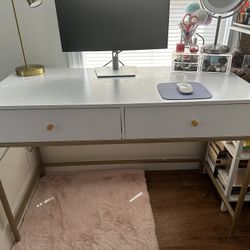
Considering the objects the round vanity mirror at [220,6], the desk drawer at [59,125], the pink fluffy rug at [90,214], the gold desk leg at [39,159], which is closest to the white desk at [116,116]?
the desk drawer at [59,125]

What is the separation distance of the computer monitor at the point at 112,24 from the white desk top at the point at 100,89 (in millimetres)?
164

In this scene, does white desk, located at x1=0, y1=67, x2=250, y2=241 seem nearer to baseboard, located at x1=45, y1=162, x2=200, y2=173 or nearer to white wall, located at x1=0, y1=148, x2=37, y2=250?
white wall, located at x1=0, y1=148, x2=37, y2=250

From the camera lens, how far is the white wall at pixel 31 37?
1316 mm

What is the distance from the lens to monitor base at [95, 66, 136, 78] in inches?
46.5

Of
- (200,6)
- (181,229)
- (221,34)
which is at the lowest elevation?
(181,229)

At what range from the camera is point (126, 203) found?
1.52 m

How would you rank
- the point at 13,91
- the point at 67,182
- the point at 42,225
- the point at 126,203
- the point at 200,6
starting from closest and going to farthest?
the point at 13,91 → the point at 200,6 → the point at 42,225 → the point at 126,203 → the point at 67,182

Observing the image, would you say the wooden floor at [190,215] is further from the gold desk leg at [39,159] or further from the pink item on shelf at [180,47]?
the pink item on shelf at [180,47]

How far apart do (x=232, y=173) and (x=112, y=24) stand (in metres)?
1.07

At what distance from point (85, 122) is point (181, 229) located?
92cm

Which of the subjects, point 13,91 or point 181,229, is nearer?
point 13,91

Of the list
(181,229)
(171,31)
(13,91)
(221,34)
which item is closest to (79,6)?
(13,91)

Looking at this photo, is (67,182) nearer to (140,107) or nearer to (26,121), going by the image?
(26,121)

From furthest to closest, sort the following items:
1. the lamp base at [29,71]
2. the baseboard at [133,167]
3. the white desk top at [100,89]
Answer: the baseboard at [133,167] → the lamp base at [29,71] → the white desk top at [100,89]
